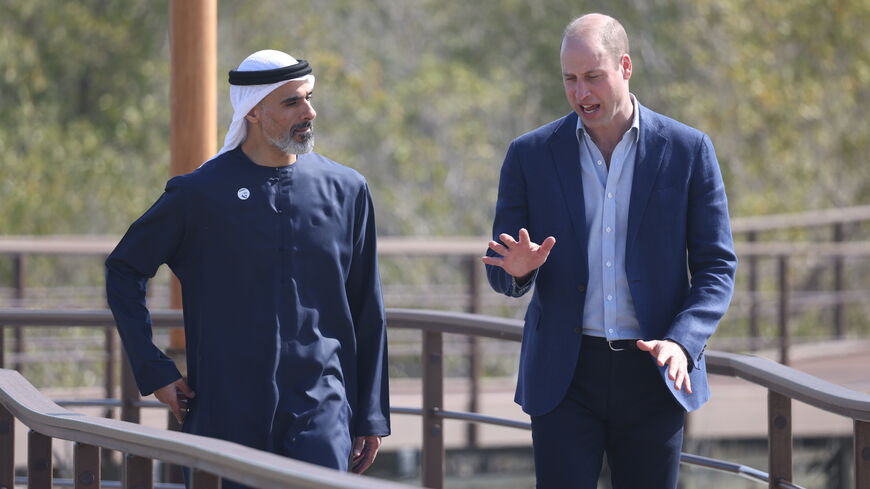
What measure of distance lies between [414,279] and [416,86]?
7.23 ft

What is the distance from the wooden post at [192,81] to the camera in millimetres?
5250

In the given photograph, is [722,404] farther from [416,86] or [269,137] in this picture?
[416,86]

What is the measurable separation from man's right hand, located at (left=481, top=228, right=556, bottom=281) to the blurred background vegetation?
11.0 m

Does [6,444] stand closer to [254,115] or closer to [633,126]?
[254,115]

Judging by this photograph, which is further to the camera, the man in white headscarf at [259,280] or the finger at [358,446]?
the finger at [358,446]

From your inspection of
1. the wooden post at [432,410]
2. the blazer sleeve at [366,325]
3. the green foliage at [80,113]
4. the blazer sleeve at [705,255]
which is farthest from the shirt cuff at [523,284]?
the green foliage at [80,113]

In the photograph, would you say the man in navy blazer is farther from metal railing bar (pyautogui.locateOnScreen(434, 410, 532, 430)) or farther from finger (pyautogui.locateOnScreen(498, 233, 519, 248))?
metal railing bar (pyautogui.locateOnScreen(434, 410, 532, 430))

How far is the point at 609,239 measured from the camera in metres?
3.51

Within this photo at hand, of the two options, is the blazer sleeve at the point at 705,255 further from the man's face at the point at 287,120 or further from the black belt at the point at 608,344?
the man's face at the point at 287,120

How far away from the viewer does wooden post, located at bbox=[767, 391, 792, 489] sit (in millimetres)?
3842

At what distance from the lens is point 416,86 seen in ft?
52.9

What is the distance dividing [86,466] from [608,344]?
48.7 inches

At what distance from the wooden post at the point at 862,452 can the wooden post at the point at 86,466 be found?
1718mm

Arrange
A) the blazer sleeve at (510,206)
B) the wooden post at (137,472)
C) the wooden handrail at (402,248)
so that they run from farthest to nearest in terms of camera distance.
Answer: the wooden handrail at (402,248) < the blazer sleeve at (510,206) < the wooden post at (137,472)
